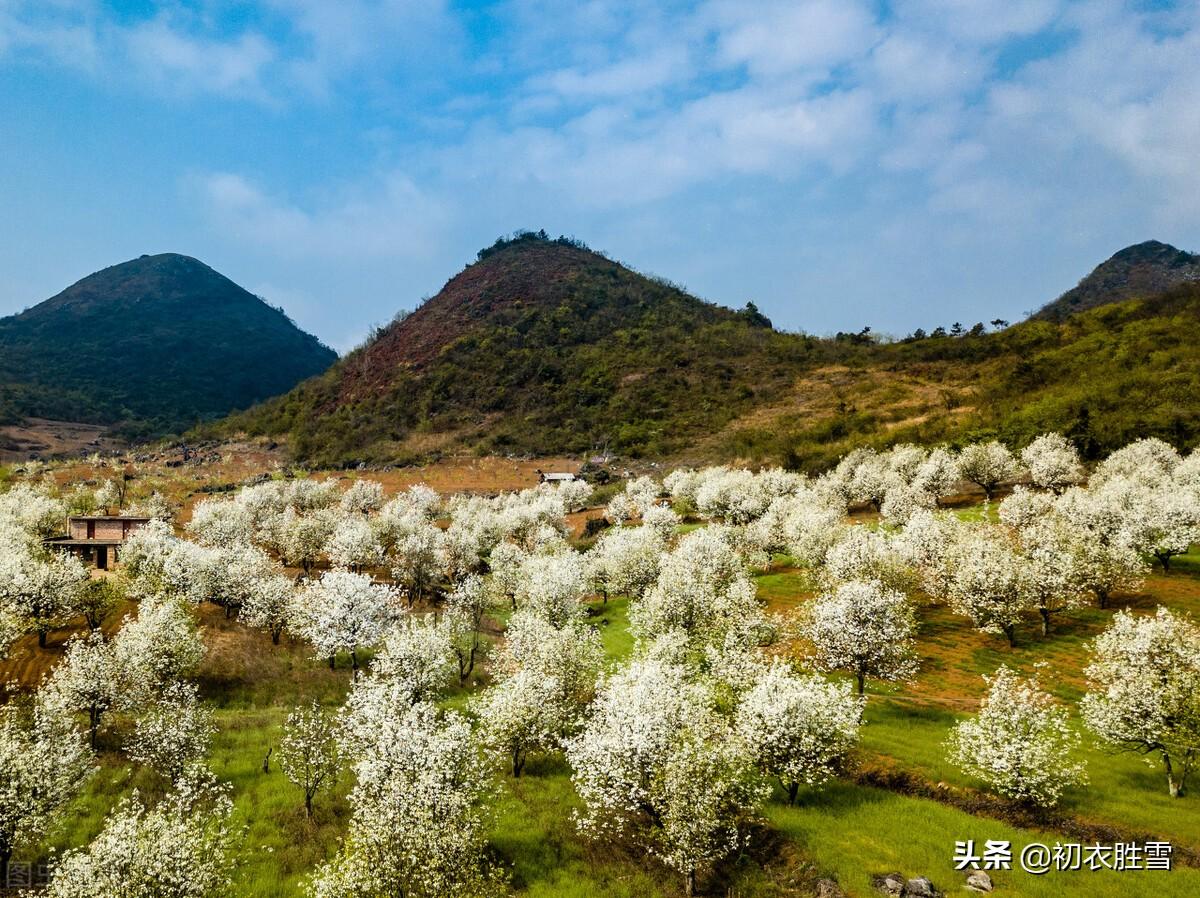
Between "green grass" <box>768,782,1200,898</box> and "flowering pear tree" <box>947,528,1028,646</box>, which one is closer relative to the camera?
"green grass" <box>768,782,1200,898</box>

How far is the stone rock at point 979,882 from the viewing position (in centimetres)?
2284

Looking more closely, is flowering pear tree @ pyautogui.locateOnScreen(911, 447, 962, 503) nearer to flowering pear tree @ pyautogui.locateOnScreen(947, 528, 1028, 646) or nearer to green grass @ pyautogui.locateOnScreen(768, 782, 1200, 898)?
flowering pear tree @ pyautogui.locateOnScreen(947, 528, 1028, 646)

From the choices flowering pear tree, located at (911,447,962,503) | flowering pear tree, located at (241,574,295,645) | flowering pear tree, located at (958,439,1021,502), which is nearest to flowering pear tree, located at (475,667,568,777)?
flowering pear tree, located at (241,574,295,645)

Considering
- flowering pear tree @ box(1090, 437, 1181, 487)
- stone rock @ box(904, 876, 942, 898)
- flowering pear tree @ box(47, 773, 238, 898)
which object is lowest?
stone rock @ box(904, 876, 942, 898)

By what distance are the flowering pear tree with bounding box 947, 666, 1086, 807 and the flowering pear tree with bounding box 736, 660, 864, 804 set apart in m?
5.91

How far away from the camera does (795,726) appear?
2866 centimetres

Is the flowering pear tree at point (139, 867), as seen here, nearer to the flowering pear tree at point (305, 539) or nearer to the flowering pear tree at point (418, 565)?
the flowering pear tree at point (418, 565)

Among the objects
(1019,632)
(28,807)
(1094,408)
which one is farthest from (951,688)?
(1094,408)

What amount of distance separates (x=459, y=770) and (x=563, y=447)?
170297 mm

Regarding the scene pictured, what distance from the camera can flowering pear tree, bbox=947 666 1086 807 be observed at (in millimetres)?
27219

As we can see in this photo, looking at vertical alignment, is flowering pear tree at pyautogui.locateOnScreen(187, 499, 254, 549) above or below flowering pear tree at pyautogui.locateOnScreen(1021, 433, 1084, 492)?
below

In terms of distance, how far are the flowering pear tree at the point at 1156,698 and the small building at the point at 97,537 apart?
9534 cm

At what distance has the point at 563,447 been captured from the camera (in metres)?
196

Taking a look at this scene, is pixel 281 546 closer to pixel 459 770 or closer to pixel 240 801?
pixel 240 801
